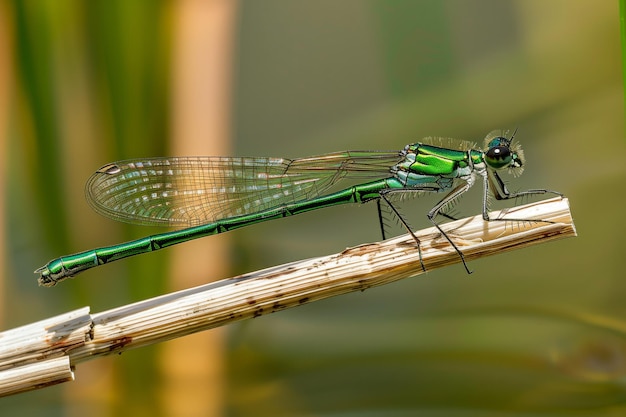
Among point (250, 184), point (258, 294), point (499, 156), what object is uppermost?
point (250, 184)

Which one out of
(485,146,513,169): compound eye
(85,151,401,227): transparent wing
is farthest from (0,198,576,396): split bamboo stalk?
(85,151,401,227): transparent wing

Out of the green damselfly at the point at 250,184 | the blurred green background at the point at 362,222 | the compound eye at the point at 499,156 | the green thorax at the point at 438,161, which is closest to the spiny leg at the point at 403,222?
the green damselfly at the point at 250,184

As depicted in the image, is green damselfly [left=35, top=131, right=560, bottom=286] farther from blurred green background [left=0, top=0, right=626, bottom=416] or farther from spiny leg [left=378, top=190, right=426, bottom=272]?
blurred green background [left=0, top=0, right=626, bottom=416]

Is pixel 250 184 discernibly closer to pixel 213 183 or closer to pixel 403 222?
pixel 213 183

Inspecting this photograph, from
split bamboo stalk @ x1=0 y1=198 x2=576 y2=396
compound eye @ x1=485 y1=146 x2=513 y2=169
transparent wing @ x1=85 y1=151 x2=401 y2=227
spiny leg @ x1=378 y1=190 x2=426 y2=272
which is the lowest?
split bamboo stalk @ x1=0 y1=198 x2=576 y2=396

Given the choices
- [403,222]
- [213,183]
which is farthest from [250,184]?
[403,222]
